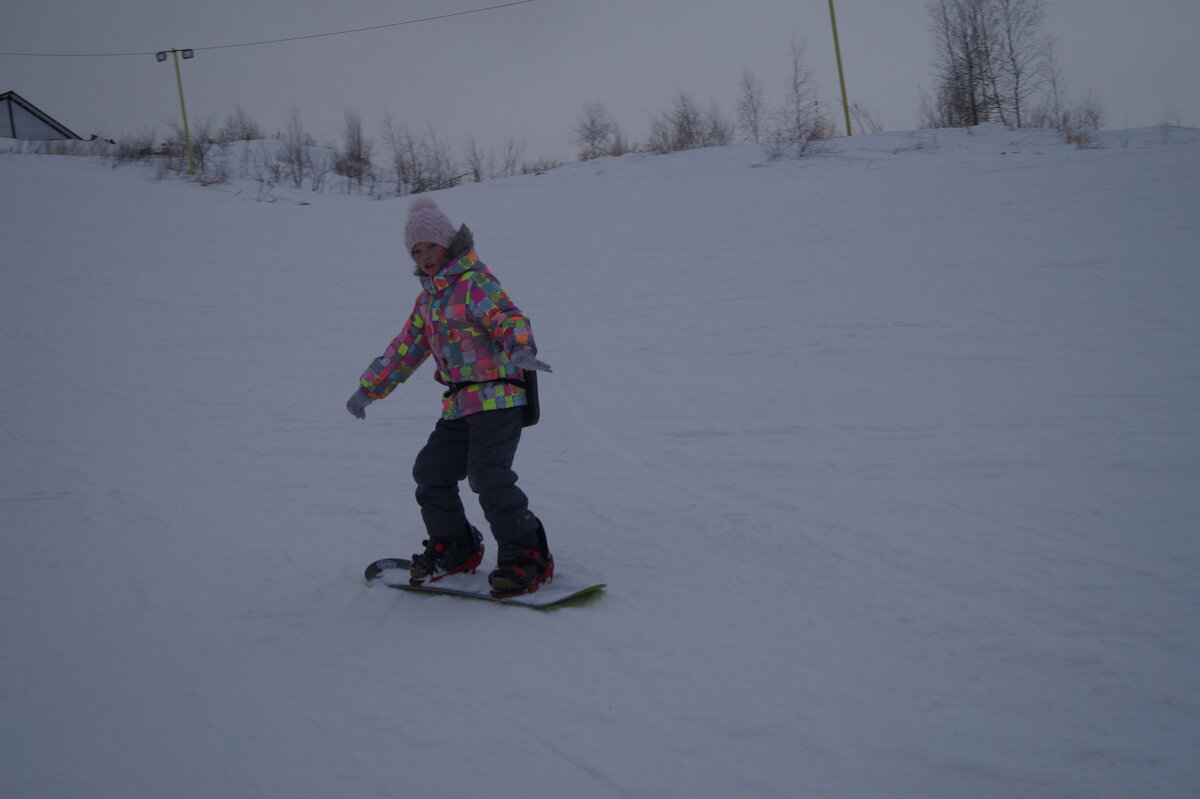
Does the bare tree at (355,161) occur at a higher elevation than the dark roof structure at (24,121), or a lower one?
lower

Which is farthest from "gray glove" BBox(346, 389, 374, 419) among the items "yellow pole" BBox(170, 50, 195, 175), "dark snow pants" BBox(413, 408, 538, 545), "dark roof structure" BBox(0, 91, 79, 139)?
"dark roof structure" BBox(0, 91, 79, 139)

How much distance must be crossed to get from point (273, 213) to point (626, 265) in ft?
26.0

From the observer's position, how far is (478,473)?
3.08m

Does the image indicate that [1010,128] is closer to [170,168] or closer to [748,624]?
[748,624]

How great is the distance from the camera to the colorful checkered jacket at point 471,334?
10.1ft

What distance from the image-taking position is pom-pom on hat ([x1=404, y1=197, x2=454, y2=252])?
3.13 metres

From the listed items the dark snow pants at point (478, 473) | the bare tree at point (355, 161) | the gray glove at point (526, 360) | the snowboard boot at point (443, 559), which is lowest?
the snowboard boot at point (443, 559)

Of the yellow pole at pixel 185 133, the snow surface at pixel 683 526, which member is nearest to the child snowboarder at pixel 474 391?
the snow surface at pixel 683 526

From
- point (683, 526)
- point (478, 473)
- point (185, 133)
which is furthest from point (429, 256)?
point (185, 133)

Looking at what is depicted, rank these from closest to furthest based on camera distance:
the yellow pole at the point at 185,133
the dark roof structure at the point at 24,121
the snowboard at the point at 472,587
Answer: the snowboard at the point at 472,587 < the yellow pole at the point at 185,133 < the dark roof structure at the point at 24,121

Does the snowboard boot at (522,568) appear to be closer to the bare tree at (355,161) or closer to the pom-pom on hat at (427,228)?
the pom-pom on hat at (427,228)

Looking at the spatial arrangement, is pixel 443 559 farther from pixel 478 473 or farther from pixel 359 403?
pixel 359 403

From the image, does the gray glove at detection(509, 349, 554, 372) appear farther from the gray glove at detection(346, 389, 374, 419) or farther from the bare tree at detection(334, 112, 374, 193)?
the bare tree at detection(334, 112, 374, 193)

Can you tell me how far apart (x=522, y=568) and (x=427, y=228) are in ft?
4.97
